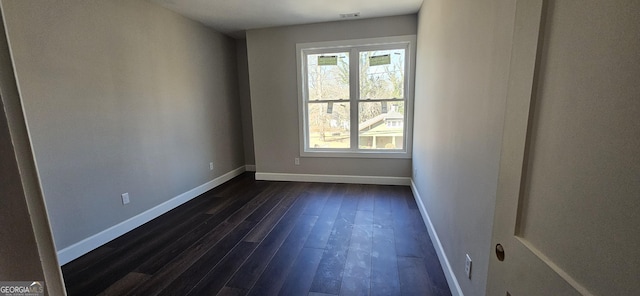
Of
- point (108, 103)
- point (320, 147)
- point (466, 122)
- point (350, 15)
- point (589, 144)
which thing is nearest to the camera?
point (589, 144)

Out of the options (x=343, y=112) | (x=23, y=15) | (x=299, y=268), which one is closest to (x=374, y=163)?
(x=343, y=112)

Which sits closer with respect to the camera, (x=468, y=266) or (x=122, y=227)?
(x=468, y=266)

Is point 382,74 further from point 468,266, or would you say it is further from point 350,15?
point 468,266

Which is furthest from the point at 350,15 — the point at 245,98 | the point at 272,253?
the point at 272,253

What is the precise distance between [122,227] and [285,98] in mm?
2652

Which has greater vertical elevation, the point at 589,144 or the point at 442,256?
the point at 589,144

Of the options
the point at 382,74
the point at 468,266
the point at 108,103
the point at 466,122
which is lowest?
the point at 468,266

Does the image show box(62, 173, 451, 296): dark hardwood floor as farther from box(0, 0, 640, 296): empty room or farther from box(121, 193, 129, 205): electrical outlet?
box(121, 193, 129, 205): electrical outlet

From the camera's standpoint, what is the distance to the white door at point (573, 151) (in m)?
0.41

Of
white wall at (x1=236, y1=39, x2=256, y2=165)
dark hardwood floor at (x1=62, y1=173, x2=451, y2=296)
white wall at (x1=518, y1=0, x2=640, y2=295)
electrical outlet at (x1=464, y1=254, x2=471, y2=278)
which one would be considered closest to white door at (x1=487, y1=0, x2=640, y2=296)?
white wall at (x1=518, y1=0, x2=640, y2=295)

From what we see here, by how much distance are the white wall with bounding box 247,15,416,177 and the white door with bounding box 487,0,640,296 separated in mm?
3286

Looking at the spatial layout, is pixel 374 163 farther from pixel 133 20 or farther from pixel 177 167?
pixel 133 20

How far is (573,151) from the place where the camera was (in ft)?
1.63

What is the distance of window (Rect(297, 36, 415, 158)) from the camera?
368 cm
